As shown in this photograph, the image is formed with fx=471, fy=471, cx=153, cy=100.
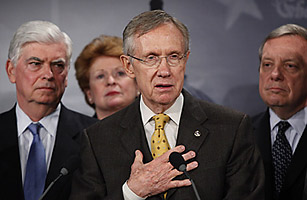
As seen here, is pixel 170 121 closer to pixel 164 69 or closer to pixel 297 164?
pixel 164 69

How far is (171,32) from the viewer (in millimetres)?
2490

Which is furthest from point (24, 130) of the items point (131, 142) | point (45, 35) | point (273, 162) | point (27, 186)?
point (273, 162)

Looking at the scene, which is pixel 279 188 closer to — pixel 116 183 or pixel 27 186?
pixel 116 183

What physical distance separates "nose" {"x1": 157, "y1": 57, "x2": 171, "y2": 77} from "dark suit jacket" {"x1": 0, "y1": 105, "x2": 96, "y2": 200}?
0.94 metres

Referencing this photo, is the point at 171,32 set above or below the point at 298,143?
above

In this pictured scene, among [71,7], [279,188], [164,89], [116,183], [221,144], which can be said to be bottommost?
[279,188]

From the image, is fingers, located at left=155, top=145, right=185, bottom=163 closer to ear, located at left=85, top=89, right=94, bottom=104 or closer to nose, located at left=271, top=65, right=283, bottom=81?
nose, located at left=271, top=65, right=283, bottom=81

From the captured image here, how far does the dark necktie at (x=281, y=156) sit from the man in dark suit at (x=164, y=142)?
2.53 ft

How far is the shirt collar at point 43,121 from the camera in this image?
3107mm

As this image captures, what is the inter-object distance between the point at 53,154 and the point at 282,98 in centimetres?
162

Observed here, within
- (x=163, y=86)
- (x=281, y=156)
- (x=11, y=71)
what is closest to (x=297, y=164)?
(x=281, y=156)

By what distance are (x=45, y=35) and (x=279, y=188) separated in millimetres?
1836

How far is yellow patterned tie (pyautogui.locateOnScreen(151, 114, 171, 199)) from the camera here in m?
2.50

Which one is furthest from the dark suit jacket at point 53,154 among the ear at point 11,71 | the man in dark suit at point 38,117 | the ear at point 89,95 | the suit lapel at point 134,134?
the ear at point 89,95
